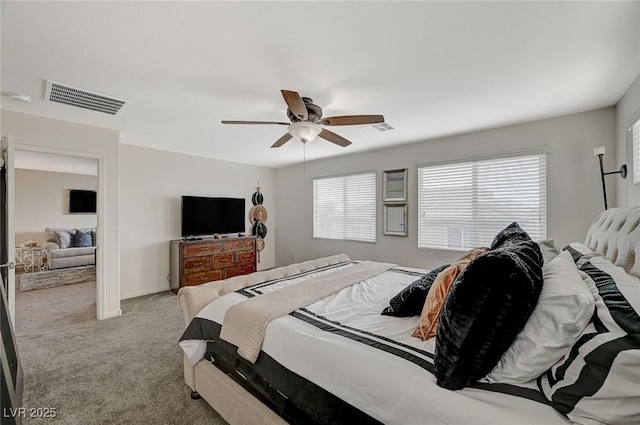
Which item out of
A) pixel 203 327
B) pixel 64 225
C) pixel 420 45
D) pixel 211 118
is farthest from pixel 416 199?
pixel 64 225

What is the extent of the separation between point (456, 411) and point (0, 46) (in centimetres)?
321

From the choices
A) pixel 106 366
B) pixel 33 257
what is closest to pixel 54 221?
pixel 33 257

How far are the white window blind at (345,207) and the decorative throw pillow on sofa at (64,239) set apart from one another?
5665 millimetres

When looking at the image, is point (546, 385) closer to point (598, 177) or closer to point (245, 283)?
point (245, 283)

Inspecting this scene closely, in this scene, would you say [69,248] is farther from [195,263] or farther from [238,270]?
[238,270]

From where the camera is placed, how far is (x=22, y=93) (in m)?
2.49

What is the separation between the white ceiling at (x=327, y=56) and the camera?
1.55 metres

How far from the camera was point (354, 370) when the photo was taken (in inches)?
47.4

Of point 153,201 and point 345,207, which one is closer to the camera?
point 153,201

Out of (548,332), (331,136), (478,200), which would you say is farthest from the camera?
(478,200)

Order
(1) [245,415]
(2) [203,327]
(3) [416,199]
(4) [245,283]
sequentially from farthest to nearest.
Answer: (3) [416,199] → (4) [245,283] → (2) [203,327] → (1) [245,415]

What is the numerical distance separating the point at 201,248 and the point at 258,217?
1.62 metres

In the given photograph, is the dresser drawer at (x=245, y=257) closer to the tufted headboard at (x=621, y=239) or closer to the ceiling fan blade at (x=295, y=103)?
the ceiling fan blade at (x=295, y=103)

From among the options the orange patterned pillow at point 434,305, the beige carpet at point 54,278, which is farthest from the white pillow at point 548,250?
the beige carpet at point 54,278
